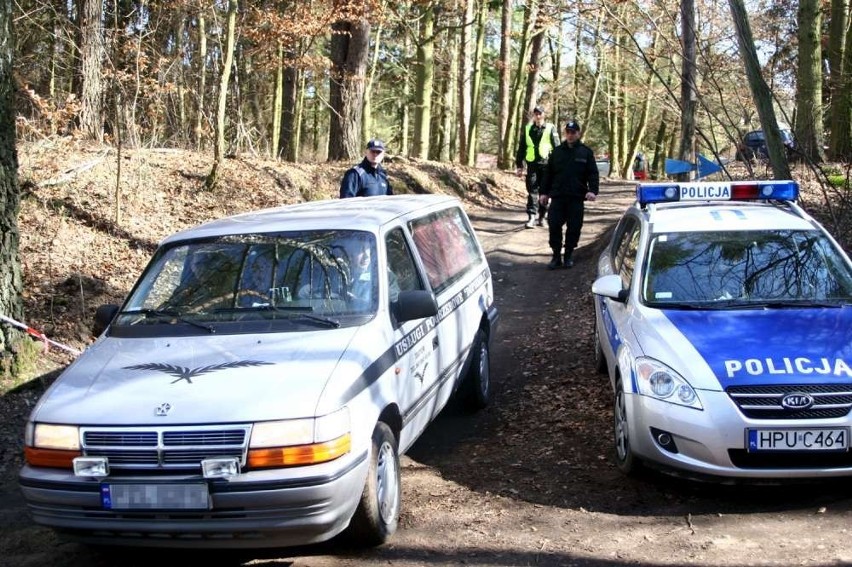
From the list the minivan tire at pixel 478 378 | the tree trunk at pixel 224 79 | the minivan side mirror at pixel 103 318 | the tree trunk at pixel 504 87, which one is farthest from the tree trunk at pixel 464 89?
the minivan side mirror at pixel 103 318

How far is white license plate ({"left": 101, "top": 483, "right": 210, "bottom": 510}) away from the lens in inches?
162

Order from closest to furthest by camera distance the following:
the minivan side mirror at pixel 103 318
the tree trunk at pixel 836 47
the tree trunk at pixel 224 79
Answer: the minivan side mirror at pixel 103 318
the tree trunk at pixel 224 79
the tree trunk at pixel 836 47

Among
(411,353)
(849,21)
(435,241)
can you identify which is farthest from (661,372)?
(849,21)

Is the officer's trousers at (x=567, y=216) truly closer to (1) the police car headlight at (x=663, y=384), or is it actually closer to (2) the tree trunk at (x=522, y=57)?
(1) the police car headlight at (x=663, y=384)

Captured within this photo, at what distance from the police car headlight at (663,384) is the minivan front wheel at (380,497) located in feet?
5.48

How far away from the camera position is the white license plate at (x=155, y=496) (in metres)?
4.11

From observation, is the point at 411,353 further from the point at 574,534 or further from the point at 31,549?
the point at 31,549

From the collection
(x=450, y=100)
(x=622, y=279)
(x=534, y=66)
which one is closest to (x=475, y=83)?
(x=450, y=100)

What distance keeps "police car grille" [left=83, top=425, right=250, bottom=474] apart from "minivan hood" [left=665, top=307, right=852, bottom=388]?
2.92m

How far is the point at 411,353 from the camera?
18.2ft

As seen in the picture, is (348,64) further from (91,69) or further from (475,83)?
(475,83)

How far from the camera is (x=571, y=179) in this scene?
1245 centimetres

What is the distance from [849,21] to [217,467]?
22.5m

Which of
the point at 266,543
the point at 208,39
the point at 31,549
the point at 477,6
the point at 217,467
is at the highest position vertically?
the point at 477,6
